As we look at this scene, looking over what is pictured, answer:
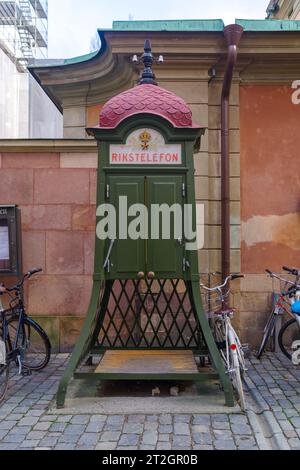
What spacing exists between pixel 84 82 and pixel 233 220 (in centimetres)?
326

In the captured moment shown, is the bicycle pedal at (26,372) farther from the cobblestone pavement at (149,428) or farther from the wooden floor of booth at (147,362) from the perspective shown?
the wooden floor of booth at (147,362)

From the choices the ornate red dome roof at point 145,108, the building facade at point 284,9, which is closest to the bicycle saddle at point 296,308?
the ornate red dome roof at point 145,108

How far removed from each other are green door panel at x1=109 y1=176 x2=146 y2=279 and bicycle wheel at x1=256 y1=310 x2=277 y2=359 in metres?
2.32

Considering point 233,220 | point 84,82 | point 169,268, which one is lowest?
point 169,268

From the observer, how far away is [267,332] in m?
6.14

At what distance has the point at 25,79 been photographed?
23703 millimetres

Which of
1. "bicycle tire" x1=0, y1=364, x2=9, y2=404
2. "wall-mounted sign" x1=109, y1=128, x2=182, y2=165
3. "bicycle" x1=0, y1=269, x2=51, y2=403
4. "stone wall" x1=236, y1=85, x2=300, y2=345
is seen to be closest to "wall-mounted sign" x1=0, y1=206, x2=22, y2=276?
"bicycle" x1=0, y1=269, x2=51, y2=403

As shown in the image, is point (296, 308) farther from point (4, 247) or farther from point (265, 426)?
point (4, 247)

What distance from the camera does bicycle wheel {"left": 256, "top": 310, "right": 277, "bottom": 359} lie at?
6.10 meters

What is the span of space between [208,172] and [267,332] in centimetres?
233

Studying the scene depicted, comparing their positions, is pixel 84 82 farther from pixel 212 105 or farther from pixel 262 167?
pixel 262 167

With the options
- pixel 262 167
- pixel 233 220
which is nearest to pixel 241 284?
pixel 233 220

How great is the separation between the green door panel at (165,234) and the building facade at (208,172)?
1841mm

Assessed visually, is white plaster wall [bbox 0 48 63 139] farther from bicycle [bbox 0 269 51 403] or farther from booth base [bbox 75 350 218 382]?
booth base [bbox 75 350 218 382]
